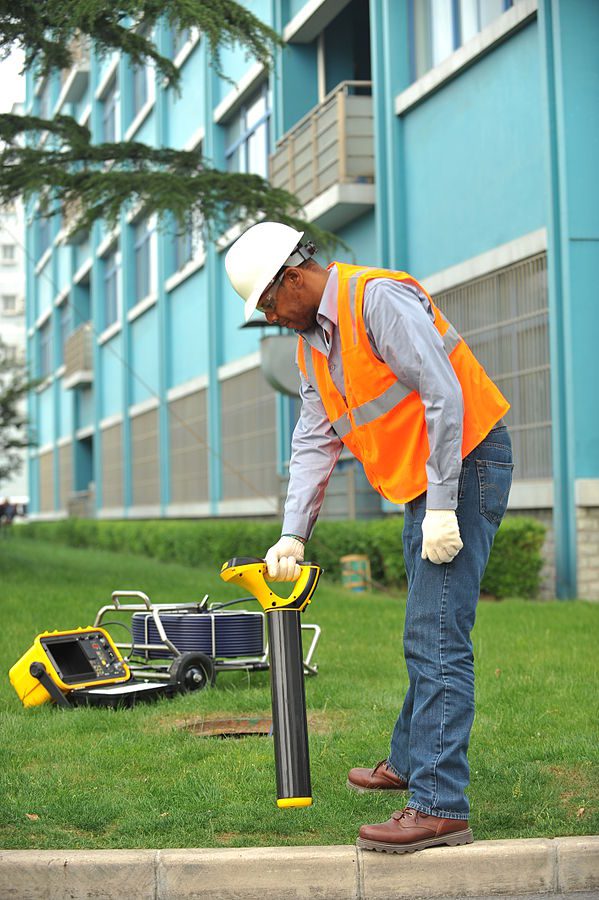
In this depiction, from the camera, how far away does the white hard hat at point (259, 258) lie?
15.2 ft

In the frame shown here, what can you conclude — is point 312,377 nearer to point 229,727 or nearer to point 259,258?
point 259,258

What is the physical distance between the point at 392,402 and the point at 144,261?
30420 mm

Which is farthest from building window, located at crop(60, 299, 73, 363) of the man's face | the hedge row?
the man's face

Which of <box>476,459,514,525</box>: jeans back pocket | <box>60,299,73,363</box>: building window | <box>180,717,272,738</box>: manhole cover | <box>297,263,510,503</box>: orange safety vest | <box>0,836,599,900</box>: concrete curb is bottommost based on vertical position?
<box>0,836,599,900</box>: concrete curb

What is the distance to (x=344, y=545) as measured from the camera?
17.4 m

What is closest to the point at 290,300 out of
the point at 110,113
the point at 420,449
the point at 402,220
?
the point at 420,449

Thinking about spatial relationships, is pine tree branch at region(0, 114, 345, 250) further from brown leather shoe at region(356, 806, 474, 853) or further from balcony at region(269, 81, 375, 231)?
brown leather shoe at region(356, 806, 474, 853)

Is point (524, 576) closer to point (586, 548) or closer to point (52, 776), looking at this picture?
point (586, 548)

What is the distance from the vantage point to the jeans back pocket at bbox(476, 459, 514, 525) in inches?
183

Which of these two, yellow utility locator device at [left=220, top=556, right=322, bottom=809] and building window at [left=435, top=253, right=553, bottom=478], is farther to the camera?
building window at [left=435, top=253, right=553, bottom=478]

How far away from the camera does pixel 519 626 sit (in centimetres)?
1112

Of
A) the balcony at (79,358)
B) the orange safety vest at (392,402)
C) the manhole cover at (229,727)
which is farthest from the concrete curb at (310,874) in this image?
the balcony at (79,358)

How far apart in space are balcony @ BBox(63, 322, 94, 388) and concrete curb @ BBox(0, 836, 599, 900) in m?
37.0

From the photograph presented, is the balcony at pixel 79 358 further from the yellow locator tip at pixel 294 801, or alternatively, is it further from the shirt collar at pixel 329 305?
the yellow locator tip at pixel 294 801
